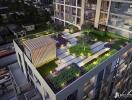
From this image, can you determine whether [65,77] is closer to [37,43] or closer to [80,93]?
[80,93]

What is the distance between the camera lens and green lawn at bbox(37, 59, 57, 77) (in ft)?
56.7

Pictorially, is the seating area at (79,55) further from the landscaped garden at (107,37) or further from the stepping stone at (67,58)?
the landscaped garden at (107,37)

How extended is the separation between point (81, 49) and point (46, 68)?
676 centimetres

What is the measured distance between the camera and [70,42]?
24.4 meters

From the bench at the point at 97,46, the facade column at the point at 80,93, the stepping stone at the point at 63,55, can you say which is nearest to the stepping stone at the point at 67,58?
the stepping stone at the point at 63,55

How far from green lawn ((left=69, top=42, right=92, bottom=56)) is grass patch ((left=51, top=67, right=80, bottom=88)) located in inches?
159

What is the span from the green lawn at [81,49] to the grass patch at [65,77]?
13.2 feet

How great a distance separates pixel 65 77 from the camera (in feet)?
53.3

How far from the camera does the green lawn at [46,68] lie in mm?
17280

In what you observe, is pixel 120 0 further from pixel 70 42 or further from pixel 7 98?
pixel 7 98

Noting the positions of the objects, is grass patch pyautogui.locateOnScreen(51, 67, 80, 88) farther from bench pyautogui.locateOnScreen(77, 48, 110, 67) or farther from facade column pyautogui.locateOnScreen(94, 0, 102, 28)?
facade column pyautogui.locateOnScreen(94, 0, 102, 28)

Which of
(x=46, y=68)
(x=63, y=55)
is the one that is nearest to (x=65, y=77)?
(x=46, y=68)

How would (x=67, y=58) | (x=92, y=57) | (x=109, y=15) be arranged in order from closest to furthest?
(x=67, y=58) → (x=92, y=57) → (x=109, y=15)

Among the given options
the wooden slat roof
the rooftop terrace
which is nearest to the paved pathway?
the rooftop terrace
